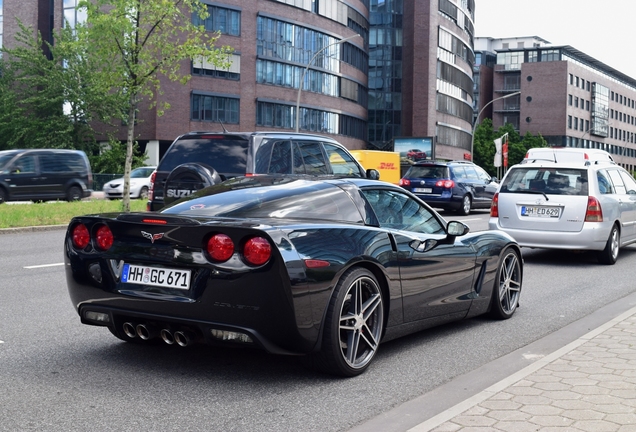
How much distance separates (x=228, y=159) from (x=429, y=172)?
1587 cm

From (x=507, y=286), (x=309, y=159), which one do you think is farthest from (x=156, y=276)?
(x=309, y=159)

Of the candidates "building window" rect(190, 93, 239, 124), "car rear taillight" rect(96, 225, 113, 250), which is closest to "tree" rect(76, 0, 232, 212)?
"car rear taillight" rect(96, 225, 113, 250)

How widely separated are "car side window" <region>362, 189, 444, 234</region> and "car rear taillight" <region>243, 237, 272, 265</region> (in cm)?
122

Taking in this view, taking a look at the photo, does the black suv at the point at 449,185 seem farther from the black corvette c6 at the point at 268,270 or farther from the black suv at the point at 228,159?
the black corvette c6 at the point at 268,270

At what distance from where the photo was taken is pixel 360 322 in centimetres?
552

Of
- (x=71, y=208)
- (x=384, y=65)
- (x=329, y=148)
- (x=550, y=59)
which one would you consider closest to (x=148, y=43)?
(x=71, y=208)

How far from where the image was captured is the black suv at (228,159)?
12.0 metres

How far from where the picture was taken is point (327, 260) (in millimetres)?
5227

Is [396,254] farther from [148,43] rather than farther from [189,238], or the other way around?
[148,43]

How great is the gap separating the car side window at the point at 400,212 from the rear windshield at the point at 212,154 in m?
5.69

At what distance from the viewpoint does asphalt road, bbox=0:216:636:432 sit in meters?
4.46

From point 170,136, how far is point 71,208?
122 feet

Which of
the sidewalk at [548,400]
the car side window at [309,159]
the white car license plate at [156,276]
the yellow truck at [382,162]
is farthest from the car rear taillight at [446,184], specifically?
the white car license plate at [156,276]

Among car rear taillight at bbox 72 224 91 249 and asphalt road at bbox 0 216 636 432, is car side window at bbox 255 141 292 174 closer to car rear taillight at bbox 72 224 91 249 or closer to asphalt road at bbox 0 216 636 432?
asphalt road at bbox 0 216 636 432
